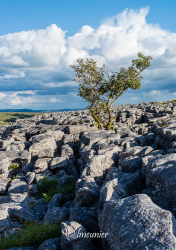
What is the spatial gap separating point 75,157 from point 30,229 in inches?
854

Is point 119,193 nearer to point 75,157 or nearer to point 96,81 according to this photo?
point 75,157

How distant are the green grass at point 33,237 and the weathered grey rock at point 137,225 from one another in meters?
3.75

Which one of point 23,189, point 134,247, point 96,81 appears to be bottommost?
point 23,189

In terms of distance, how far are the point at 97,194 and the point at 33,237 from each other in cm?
497

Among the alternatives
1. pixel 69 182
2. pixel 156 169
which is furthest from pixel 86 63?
pixel 156 169

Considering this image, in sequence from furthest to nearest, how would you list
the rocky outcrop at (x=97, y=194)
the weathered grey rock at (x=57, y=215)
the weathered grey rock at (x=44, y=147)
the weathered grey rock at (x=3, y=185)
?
1. the weathered grey rock at (x=44, y=147)
2. the weathered grey rock at (x=3, y=185)
3. the weathered grey rock at (x=57, y=215)
4. the rocky outcrop at (x=97, y=194)

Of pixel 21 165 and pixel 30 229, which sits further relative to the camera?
pixel 21 165

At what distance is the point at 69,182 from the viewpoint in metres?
30.0

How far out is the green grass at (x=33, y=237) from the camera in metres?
15.1

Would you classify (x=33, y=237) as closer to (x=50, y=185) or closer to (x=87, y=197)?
(x=87, y=197)

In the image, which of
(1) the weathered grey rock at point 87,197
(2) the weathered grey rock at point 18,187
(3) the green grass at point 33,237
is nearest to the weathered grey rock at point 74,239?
(3) the green grass at point 33,237

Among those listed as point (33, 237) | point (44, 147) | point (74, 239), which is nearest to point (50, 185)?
point (44, 147)

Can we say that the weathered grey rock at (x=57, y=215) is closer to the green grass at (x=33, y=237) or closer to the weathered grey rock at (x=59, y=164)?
the green grass at (x=33, y=237)

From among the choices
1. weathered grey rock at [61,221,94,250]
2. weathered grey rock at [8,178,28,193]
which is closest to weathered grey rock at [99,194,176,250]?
weathered grey rock at [61,221,94,250]
